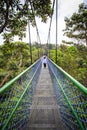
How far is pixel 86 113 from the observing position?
119cm

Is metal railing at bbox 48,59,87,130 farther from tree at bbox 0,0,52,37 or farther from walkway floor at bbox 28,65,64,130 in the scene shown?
tree at bbox 0,0,52,37

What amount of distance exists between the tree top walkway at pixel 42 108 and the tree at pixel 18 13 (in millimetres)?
2986

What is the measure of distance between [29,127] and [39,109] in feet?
2.30

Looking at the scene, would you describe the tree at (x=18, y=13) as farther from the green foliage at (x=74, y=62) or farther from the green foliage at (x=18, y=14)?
the green foliage at (x=74, y=62)

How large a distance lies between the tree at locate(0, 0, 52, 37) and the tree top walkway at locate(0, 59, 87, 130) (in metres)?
2.99

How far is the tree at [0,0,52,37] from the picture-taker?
205 inches

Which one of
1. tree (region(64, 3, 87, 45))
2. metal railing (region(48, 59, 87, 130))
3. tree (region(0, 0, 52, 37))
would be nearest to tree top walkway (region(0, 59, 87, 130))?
metal railing (region(48, 59, 87, 130))

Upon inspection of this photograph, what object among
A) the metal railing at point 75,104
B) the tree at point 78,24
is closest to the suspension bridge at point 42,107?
the metal railing at point 75,104

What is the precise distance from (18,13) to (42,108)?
4017mm

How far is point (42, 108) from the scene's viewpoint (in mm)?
2887

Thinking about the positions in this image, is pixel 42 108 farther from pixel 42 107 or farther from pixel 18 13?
pixel 18 13

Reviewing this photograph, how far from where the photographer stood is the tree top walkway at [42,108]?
4.27 ft

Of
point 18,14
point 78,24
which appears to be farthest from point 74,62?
point 18,14

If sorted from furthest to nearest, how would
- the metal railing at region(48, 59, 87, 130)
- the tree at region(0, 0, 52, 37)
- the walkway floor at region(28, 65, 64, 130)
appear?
the tree at region(0, 0, 52, 37)
the walkway floor at region(28, 65, 64, 130)
the metal railing at region(48, 59, 87, 130)
